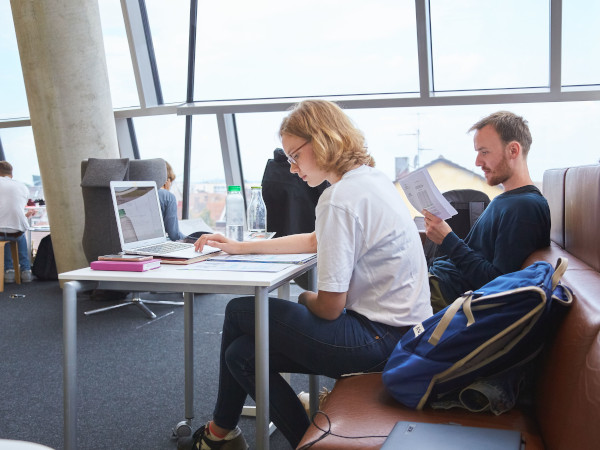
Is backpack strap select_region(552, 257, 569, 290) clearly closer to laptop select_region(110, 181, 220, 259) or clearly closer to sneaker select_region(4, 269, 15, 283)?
laptop select_region(110, 181, 220, 259)

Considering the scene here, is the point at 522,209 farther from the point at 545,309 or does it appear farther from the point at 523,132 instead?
the point at 545,309

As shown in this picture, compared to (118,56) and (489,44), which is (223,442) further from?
(118,56)

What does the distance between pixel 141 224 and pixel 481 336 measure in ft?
4.44

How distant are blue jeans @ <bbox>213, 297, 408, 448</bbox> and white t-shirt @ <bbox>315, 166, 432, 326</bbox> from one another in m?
0.06

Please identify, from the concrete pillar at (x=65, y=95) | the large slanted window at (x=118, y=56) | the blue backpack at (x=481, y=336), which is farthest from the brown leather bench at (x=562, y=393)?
the large slanted window at (x=118, y=56)

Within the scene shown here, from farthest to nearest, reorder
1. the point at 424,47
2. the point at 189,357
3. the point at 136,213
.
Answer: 1. the point at 424,47
2. the point at 189,357
3. the point at 136,213

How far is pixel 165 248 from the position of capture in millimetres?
2086

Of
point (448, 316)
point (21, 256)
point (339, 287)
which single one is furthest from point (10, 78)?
point (448, 316)

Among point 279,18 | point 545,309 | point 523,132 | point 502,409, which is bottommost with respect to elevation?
point 502,409

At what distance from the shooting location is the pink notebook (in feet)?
5.51

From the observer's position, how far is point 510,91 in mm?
4699

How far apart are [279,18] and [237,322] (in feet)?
13.4

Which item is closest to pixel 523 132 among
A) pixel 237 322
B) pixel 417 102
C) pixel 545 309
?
pixel 545 309

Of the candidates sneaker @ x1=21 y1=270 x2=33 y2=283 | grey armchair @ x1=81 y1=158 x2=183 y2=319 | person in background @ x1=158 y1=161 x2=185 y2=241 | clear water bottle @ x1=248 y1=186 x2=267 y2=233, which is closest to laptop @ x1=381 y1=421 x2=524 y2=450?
clear water bottle @ x1=248 y1=186 x2=267 y2=233
